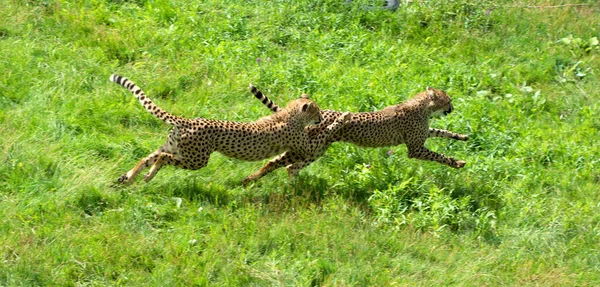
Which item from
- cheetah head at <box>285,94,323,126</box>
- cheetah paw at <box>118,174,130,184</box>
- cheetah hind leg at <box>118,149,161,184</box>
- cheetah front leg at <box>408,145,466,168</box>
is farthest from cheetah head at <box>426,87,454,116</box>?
cheetah paw at <box>118,174,130,184</box>

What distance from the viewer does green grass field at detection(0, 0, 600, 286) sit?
7.14m

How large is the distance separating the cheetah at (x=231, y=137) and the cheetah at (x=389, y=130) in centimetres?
8

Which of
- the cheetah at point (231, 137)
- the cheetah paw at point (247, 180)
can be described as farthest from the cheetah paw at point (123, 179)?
the cheetah paw at point (247, 180)

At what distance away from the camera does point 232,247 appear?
7156 millimetres

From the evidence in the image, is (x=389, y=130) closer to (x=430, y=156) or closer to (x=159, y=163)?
(x=430, y=156)

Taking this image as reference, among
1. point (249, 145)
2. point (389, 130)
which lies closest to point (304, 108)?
point (249, 145)

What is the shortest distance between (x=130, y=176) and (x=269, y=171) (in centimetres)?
126

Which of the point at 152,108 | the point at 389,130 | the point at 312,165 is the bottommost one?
the point at 312,165

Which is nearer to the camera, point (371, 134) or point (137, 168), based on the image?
point (137, 168)

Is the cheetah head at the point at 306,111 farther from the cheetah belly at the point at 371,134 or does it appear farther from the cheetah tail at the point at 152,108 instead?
the cheetah tail at the point at 152,108

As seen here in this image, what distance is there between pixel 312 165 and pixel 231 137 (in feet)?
3.52

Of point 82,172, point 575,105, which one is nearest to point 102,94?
point 82,172

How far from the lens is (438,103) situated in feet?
30.4

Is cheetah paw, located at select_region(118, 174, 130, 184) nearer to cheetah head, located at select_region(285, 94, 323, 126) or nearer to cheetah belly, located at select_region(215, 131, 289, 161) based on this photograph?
cheetah belly, located at select_region(215, 131, 289, 161)
